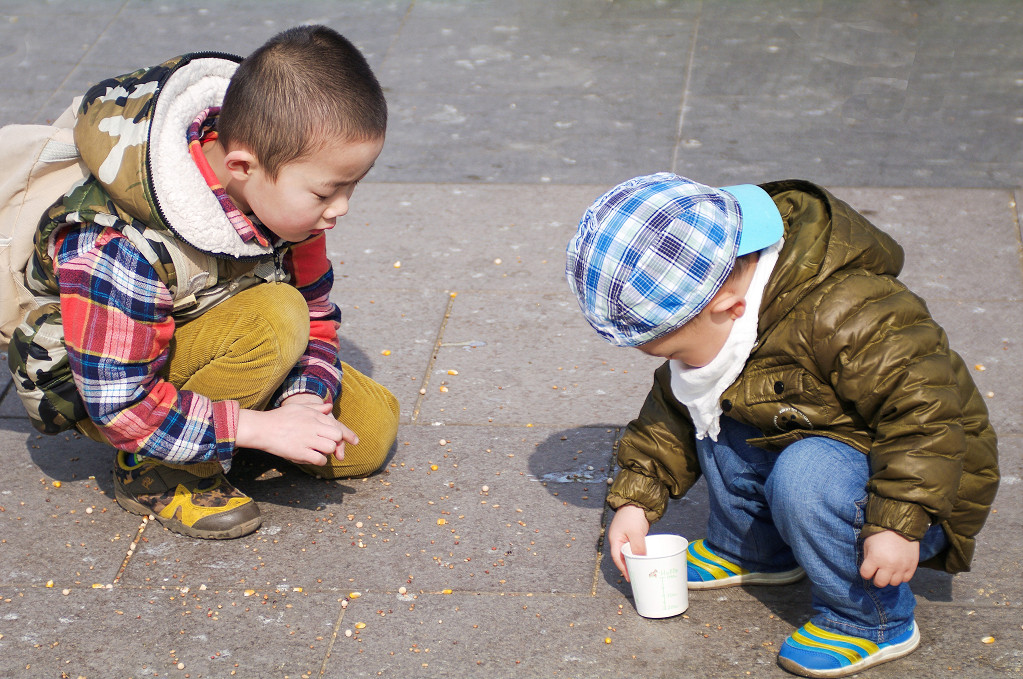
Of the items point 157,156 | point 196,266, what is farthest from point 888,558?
point 157,156

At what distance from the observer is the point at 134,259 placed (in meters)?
2.49

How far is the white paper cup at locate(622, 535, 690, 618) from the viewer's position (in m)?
2.36

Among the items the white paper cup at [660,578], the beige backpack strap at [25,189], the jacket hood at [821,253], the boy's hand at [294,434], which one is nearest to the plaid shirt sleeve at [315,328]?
the boy's hand at [294,434]

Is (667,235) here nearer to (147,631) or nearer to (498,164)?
(147,631)

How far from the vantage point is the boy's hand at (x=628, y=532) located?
2.44 metres

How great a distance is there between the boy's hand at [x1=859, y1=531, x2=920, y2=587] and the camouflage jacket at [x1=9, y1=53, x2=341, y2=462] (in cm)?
Answer: 148

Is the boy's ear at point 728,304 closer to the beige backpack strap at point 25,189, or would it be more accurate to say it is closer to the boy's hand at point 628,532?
the boy's hand at point 628,532

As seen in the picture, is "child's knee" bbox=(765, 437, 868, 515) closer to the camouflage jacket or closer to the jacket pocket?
the camouflage jacket

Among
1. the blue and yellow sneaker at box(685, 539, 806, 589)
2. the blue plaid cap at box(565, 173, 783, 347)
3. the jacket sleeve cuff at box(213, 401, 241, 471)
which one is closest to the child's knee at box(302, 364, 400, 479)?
the jacket sleeve cuff at box(213, 401, 241, 471)

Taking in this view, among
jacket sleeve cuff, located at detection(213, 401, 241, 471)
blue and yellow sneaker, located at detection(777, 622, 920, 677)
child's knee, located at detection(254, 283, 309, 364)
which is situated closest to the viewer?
blue and yellow sneaker, located at detection(777, 622, 920, 677)

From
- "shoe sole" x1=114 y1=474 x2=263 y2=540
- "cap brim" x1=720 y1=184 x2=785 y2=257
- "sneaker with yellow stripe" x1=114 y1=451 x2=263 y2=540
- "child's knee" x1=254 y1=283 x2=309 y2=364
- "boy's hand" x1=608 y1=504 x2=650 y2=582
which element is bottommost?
"shoe sole" x1=114 y1=474 x2=263 y2=540

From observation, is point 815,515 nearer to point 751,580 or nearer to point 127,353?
point 751,580

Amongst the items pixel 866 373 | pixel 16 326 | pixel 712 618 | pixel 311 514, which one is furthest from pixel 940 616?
pixel 16 326

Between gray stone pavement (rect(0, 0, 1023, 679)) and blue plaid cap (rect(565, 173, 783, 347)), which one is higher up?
blue plaid cap (rect(565, 173, 783, 347))
